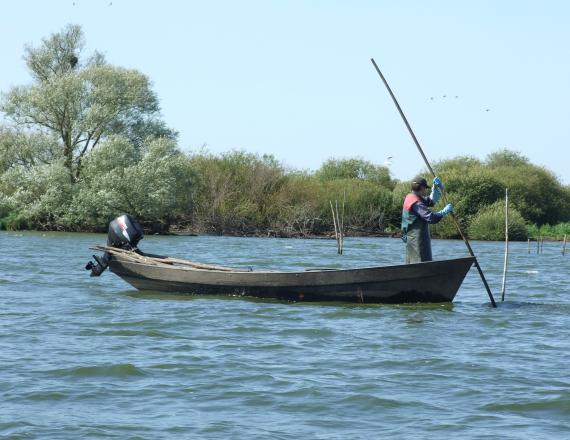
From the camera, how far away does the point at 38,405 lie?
354 inches

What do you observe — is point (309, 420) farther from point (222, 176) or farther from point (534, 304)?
point (222, 176)

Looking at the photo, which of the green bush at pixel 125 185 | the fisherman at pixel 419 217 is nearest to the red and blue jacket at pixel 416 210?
the fisherman at pixel 419 217

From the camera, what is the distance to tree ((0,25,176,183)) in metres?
46.5

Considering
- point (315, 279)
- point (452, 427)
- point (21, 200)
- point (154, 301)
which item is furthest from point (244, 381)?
point (21, 200)

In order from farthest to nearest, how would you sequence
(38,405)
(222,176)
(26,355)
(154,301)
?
(222,176) < (154,301) < (26,355) < (38,405)

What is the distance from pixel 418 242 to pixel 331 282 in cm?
150

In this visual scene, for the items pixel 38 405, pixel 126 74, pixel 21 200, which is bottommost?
pixel 38 405

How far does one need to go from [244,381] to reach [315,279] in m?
6.03

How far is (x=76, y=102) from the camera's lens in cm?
4694

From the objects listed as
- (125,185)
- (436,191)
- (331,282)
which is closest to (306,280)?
(331,282)

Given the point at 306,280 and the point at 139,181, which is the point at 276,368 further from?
the point at 139,181

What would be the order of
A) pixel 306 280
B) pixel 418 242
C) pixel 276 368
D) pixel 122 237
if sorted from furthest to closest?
pixel 122 237 < pixel 306 280 < pixel 418 242 < pixel 276 368

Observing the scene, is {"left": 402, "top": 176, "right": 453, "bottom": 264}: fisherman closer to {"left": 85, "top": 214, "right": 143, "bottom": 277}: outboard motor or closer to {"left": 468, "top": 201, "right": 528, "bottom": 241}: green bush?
{"left": 85, "top": 214, "right": 143, "bottom": 277}: outboard motor

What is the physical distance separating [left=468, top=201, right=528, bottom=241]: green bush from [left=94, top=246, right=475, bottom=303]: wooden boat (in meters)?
38.3
